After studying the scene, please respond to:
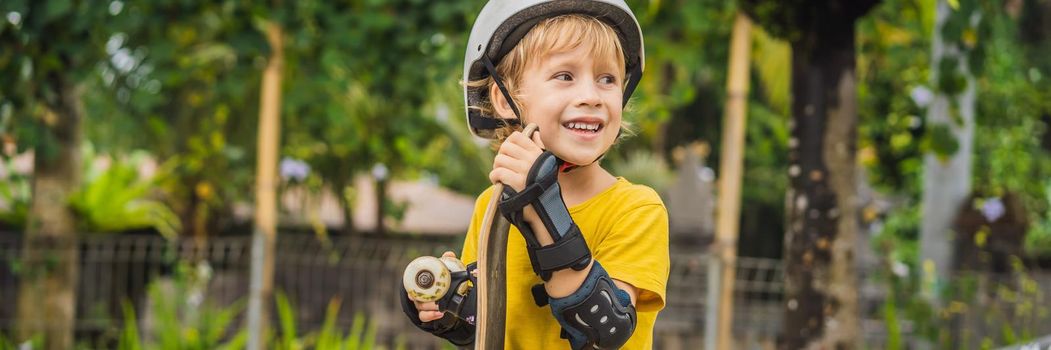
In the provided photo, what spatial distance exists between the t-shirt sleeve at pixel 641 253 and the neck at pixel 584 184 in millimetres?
95

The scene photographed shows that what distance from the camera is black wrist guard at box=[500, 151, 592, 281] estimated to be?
163 centimetres

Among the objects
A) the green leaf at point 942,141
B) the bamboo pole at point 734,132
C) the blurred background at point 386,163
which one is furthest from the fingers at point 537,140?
the bamboo pole at point 734,132

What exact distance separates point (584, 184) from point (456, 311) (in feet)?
1.01

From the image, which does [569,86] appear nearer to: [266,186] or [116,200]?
[266,186]

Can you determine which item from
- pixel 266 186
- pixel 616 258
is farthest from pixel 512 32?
pixel 266 186

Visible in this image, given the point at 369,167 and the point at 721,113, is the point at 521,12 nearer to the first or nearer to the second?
the point at 369,167

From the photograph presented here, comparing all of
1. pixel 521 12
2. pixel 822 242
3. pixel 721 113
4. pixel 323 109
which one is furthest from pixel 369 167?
pixel 521 12

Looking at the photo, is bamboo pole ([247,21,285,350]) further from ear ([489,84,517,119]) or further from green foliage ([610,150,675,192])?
green foliage ([610,150,675,192])

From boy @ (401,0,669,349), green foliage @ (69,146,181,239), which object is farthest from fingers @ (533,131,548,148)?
green foliage @ (69,146,181,239)

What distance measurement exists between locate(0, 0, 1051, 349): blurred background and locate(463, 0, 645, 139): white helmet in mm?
1135

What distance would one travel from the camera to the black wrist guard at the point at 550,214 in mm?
1629

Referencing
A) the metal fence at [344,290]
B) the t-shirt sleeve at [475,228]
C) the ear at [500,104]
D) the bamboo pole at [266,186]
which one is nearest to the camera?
the ear at [500,104]

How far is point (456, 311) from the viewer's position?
1.90 metres

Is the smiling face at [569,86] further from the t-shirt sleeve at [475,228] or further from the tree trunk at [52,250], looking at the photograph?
the tree trunk at [52,250]
